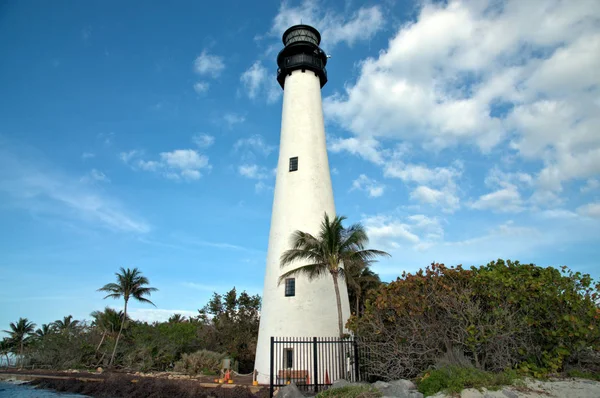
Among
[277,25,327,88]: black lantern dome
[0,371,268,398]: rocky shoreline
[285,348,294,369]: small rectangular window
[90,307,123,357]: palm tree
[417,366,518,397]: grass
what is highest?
[277,25,327,88]: black lantern dome

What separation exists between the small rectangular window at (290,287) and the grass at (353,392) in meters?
7.97

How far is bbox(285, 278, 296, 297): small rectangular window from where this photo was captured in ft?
65.4

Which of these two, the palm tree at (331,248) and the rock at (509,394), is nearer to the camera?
the rock at (509,394)

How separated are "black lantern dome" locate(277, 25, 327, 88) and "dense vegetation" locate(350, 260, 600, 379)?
49.2 ft

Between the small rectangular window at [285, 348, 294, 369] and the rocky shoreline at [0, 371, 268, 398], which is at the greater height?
the small rectangular window at [285, 348, 294, 369]

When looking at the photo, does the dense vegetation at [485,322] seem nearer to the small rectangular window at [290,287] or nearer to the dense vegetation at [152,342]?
the small rectangular window at [290,287]

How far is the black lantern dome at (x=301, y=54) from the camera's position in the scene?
2466 cm

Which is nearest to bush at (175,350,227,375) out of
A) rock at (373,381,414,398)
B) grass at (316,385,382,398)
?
grass at (316,385,382,398)

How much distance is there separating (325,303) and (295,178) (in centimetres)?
666

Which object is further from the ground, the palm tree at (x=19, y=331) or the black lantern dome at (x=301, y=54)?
the black lantern dome at (x=301, y=54)

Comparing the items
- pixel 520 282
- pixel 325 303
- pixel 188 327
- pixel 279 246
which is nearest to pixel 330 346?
pixel 325 303

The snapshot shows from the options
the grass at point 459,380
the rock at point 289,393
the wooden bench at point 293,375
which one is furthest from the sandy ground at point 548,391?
the wooden bench at point 293,375

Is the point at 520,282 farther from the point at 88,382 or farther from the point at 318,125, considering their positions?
the point at 88,382

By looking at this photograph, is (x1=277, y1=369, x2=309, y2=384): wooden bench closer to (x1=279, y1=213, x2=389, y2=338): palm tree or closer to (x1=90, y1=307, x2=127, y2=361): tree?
(x1=279, y1=213, x2=389, y2=338): palm tree
